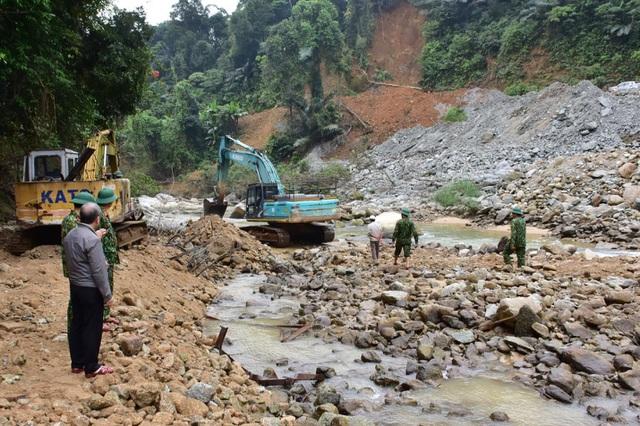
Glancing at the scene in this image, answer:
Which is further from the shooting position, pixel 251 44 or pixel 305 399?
pixel 251 44

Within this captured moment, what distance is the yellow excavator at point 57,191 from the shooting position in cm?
955

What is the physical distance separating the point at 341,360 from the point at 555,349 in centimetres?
255

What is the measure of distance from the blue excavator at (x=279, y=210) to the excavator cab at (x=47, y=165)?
21.5 ft

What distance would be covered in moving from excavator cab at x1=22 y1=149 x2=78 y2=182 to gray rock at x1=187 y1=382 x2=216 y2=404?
6.98 m

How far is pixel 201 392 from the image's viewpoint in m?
4.79

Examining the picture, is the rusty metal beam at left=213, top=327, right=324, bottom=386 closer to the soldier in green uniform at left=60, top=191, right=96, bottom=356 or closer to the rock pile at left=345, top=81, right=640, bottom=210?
the soldier in green uniform at left=60, top=191, right=96, bottom=356

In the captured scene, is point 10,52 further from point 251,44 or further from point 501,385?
point 251,44

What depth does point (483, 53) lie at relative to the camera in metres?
42.0

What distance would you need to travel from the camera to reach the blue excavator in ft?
52.1

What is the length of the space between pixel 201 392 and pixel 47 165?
7473mm

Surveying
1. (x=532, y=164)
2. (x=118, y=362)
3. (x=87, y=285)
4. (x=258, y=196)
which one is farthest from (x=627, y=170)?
(x=87, y=285)

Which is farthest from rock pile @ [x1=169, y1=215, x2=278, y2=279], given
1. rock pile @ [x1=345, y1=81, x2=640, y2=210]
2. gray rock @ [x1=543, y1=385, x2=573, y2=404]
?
rock pile @ [x1=345, y1=81, x2=640, y2=210]

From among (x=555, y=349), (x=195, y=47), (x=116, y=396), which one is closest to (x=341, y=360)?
(x=555, y=349)

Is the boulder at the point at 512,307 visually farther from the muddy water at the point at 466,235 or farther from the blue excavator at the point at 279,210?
the blue excavator at the point at 279,210
